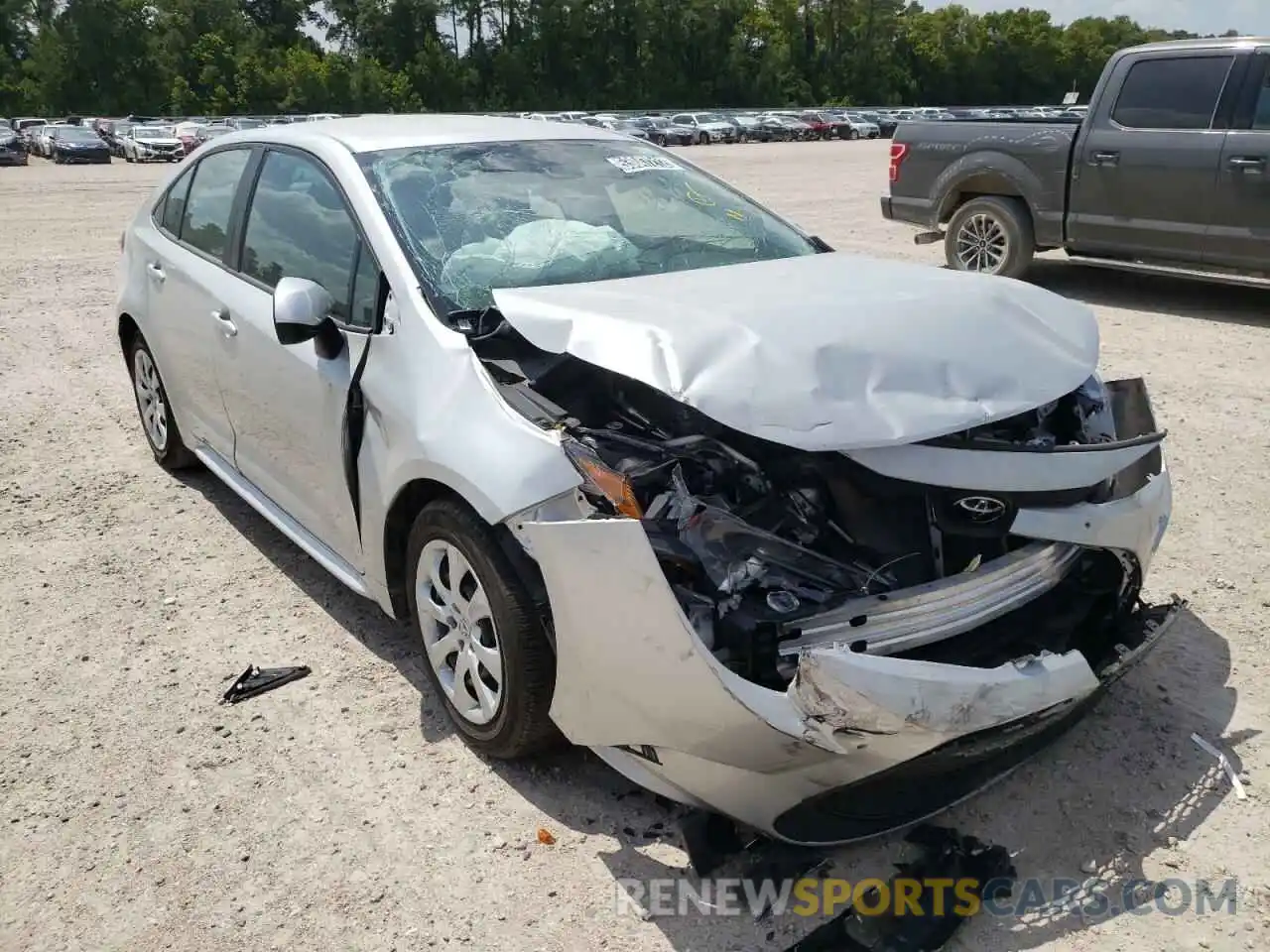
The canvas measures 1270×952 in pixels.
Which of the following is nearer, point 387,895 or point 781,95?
point 387,895

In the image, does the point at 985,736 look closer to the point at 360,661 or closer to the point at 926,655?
the point at 926,655

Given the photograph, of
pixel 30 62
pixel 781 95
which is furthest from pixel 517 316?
pixel 781 95

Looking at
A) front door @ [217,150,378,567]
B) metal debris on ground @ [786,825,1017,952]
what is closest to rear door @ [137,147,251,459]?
front door @ [217,150,378,567]

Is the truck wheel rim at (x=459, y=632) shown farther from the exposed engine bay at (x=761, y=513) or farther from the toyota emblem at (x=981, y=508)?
the toyota emblem at (x=981, y=508)

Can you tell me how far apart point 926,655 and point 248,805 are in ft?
6.16

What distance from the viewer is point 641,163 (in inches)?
166

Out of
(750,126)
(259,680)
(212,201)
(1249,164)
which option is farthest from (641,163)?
(750,126)

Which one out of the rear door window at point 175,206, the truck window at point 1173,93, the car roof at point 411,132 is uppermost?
the truck window at point 1173,93

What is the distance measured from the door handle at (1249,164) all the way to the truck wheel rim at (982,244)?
1.81 meters

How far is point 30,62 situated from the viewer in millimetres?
74875

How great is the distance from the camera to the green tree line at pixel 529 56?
246 feet

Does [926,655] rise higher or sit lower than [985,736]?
higher

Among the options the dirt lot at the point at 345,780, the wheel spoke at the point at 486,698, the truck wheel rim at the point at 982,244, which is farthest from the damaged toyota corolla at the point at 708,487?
the truck wheel rim at the point at 982,244

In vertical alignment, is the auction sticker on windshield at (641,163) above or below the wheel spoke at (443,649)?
above
